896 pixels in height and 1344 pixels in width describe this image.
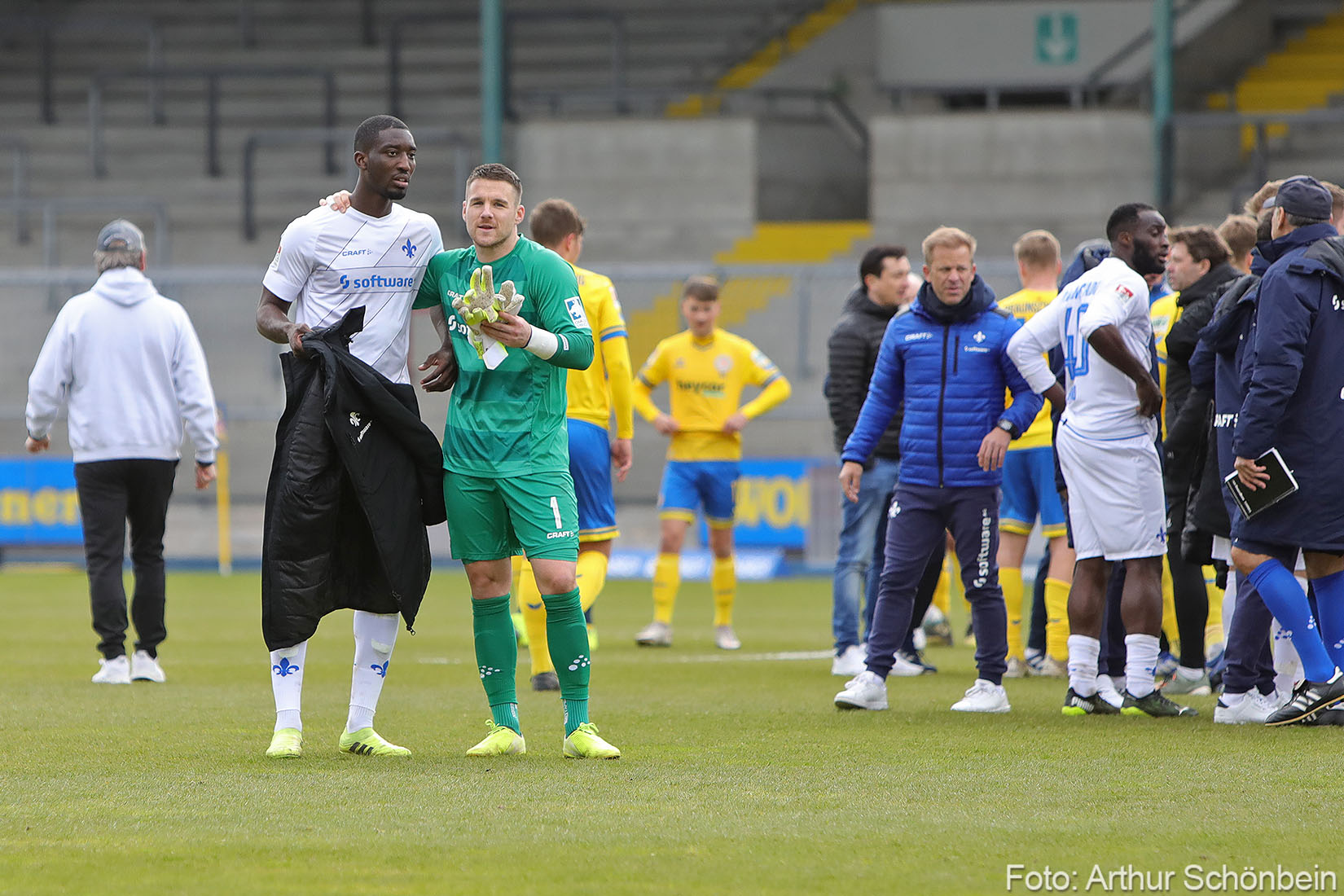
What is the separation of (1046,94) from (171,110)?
12.6 metres

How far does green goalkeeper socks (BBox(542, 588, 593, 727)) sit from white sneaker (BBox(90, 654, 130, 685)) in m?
3.58

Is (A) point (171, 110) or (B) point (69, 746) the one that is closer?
(B) point (69, 746)

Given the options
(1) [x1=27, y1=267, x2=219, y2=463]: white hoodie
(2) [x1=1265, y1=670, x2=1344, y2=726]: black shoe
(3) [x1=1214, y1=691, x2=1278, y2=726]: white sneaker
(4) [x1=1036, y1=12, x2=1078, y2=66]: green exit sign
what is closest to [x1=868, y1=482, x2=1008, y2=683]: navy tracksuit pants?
(3) [x1=1214, y1=691, x2=1278, y2=726]: white sneaker

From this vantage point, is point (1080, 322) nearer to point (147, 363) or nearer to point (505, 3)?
point (147, 363)

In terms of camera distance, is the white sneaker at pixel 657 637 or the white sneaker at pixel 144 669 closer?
the white sneaker at pixel 144 669

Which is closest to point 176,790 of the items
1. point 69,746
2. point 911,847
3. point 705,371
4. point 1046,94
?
point 69,746

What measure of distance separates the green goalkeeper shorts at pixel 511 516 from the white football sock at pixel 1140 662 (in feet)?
8.08

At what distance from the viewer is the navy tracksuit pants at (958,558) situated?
290 inches

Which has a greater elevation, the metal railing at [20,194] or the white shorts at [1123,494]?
the metal railing at [20,194]

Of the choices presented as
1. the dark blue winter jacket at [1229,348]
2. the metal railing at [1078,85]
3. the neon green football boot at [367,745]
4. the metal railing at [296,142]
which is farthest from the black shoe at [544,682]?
the metal railing at [1078,85]

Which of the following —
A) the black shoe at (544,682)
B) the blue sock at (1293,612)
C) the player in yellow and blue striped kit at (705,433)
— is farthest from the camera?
the player in yellow and blue striped kit at (705,433)

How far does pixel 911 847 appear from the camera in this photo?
4.54 metres

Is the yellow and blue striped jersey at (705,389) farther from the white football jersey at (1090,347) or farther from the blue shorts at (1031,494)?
the white football jersey at (1090,347)

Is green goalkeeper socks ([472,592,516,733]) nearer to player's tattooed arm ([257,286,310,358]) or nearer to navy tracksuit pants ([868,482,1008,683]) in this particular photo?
player's tattooed arm ([257,286,310,358])
